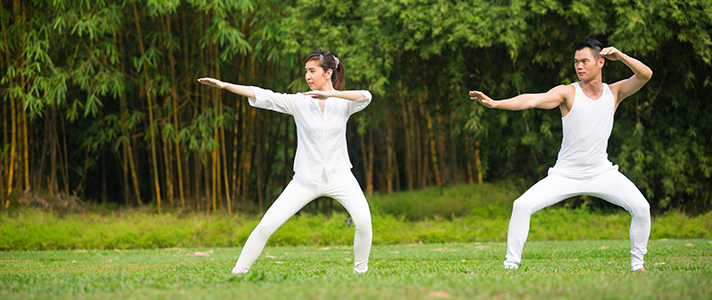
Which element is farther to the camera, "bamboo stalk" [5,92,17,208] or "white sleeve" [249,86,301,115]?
"bamboo stalk" [5,92,17,208]

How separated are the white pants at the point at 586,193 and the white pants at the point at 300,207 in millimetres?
997

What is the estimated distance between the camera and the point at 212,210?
10742 millimetres

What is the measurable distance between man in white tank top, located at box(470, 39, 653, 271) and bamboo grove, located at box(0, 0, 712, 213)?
4.64 metres

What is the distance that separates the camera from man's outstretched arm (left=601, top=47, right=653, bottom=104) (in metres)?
4.10

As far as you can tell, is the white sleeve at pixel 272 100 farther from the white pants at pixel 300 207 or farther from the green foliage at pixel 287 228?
the green foliage at pixel 287 228

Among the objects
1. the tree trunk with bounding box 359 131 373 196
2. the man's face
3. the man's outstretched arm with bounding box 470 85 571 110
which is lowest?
the tree trunk with bounding box 359 131 373 196

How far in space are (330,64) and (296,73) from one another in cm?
757

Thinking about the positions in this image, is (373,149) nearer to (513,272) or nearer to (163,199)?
(163,199)

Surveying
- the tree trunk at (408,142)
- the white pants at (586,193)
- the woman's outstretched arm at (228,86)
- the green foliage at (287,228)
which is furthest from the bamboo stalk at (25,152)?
the white pants at (586,193)

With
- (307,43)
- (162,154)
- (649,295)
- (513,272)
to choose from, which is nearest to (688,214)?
(307,43)

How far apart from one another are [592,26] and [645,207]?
204 inches

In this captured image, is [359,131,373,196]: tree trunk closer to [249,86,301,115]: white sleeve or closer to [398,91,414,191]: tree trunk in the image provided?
[398,91,414,191]: tree trunk

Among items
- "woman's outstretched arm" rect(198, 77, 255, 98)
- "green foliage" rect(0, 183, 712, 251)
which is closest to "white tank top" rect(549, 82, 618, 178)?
"woman's outstretched arm" rect(198, 77, 255, 98)

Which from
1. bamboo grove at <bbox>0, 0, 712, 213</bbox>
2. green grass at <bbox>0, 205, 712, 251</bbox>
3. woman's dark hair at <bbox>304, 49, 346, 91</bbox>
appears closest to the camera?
woman's dark hair at <bbox>304, 49, 346, 91</bbox>
